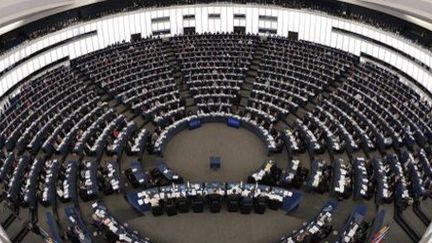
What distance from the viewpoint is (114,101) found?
42.7 metres

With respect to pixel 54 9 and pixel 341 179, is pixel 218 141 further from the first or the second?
pixel 54 9

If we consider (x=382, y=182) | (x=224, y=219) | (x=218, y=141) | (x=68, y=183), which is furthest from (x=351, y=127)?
(x=68, y=183)

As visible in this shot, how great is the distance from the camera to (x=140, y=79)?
1720 inches

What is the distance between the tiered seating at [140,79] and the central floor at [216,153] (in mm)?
2945

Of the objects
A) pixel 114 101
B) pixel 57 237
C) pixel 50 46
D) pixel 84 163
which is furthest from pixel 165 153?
pixel 50 46

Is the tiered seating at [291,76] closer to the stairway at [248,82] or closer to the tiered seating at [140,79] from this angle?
the stairway at [248,82]

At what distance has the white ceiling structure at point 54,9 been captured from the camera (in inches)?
1628

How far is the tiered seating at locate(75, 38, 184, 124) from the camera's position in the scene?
4044 centimetres

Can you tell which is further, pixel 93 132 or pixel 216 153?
pixel 216 153

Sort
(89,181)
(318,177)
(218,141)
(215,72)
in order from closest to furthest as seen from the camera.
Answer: (89,181)
(318,177)
(218,141)
(215,72)

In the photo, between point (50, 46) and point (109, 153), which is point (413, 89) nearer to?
point (109, 153)

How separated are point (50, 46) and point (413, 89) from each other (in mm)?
37250

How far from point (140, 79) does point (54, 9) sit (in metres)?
13.0

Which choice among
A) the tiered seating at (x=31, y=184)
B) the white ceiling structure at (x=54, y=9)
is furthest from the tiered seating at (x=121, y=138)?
the white ceiling structure at (x=54, y=9)
